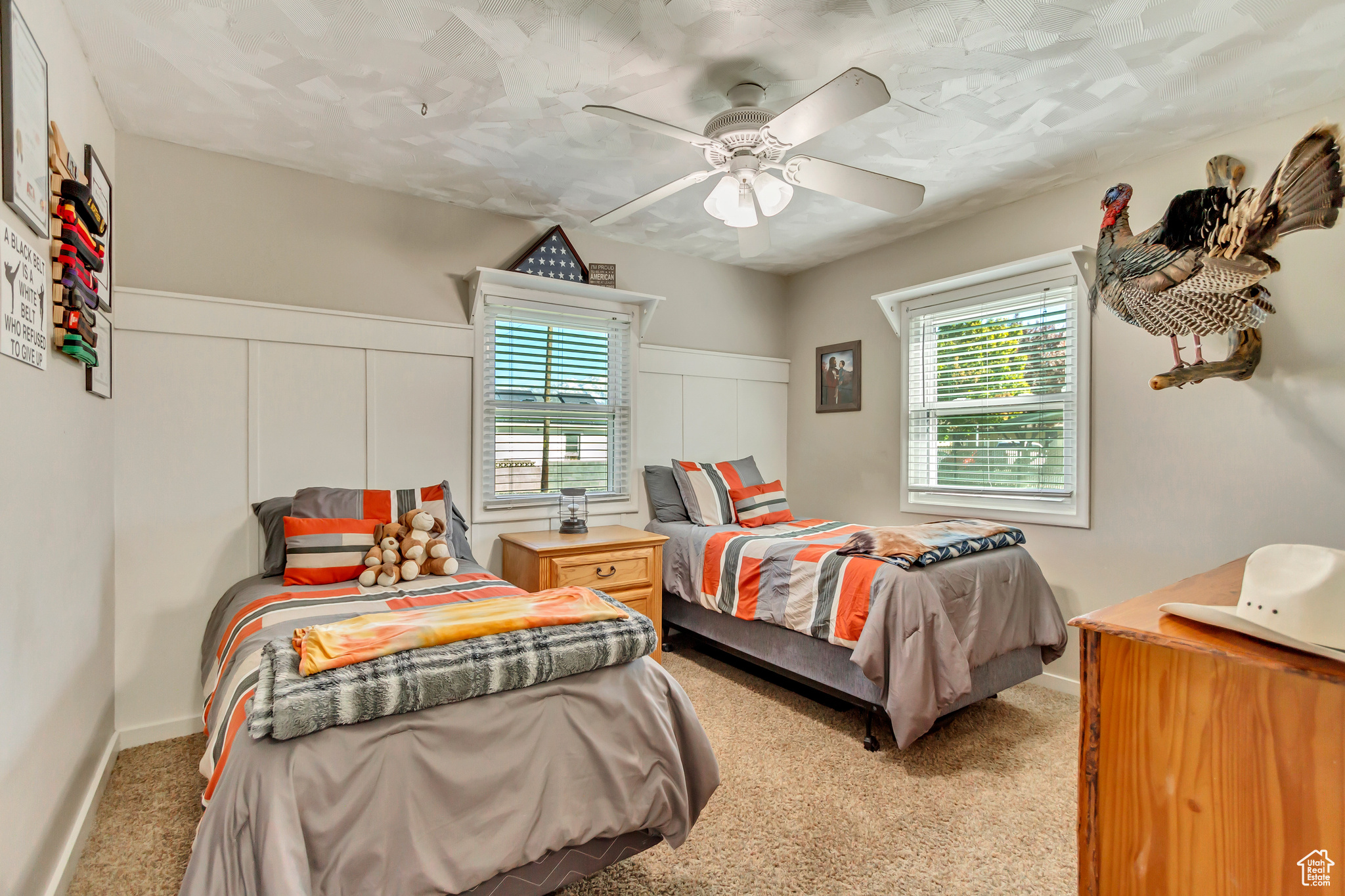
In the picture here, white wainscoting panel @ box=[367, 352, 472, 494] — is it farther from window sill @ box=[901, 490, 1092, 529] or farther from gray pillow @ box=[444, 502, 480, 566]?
window sill @ box=[901, 490, 1092, 529]

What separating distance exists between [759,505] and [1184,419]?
203cm

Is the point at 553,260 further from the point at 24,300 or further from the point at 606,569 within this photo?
the point at 24,300

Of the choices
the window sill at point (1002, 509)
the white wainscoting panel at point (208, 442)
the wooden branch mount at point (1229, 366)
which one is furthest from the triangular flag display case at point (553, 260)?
the wooden branch mount at point (1229, 366)

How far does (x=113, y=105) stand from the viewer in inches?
92.3

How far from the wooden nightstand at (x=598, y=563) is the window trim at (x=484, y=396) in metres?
0.15

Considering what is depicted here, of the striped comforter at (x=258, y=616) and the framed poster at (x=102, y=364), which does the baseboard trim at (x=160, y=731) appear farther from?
the framed poster at (x=102, y=364)

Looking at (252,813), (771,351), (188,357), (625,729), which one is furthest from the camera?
(771,351)

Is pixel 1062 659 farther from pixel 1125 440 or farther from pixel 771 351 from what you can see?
pixel 771 351

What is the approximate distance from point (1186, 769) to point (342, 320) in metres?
3.26

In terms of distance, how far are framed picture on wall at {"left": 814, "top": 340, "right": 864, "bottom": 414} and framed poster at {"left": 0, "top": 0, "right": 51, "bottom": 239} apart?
12.4 ft

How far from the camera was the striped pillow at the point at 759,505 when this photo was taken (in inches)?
147

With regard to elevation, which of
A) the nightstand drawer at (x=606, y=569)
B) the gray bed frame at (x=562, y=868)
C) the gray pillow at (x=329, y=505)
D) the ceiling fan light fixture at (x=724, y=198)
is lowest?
the gray bed frame at (x=562, y=868)

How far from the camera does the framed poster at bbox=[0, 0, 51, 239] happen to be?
137 cm

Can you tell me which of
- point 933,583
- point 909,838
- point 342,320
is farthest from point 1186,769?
point 342,320
